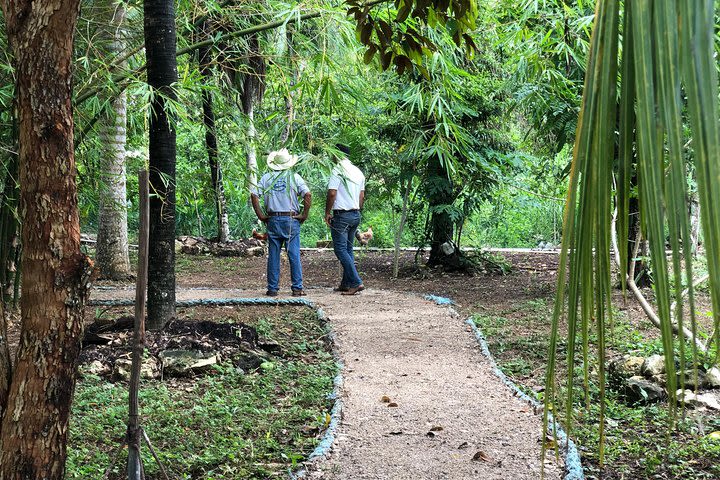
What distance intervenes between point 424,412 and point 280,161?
317 cm

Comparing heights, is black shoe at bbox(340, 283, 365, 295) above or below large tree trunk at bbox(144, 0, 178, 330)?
below

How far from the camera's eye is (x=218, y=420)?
388cm

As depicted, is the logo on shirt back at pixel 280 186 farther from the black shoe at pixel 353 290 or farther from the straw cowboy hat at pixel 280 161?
the black shoe at pixel 353 290

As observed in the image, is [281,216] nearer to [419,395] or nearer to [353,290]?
[353,290]

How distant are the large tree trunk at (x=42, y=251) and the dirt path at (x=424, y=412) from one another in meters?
1.40

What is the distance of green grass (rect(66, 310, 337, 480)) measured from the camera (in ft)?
10.6

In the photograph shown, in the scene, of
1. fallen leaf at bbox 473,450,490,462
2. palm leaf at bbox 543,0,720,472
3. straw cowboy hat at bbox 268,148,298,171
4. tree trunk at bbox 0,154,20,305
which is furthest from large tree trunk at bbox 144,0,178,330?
palm leaf at bbox 543,0,720,472

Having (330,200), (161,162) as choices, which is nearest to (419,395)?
(161,162)

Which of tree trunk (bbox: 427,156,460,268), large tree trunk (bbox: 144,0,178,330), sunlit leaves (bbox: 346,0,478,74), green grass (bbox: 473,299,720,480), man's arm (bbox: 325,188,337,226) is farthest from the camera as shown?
tree trunk (bbox: 427,156,460,268)

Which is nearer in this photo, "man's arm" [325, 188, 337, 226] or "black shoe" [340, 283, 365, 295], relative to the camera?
"man's arm" [325, 188, 337, 226]

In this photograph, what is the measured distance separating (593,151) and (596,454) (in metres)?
2.89

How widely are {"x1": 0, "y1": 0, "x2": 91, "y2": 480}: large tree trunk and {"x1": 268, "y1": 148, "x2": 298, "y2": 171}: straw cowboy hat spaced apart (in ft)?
14.3

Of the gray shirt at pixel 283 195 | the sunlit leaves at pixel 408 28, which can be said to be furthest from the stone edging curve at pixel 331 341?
the sunlit leaves at pixel 408 28

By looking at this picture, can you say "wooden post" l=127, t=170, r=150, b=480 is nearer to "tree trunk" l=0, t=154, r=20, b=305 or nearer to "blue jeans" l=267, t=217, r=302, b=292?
"tree trunk" l=0, t=154, r=20, b=305
